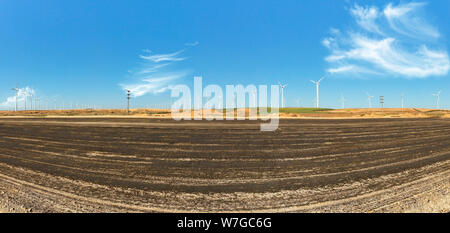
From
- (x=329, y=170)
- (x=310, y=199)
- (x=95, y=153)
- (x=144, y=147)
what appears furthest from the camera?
(x=144, y=147)

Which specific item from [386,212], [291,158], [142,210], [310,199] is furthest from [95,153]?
[386,212]

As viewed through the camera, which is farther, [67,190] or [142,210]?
[67,190]

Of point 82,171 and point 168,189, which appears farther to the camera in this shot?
point 82,171

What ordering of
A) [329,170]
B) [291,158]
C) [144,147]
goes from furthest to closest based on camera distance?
[144,147] → [291,158] → [329,170]

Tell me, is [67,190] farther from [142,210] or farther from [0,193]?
[142,210]

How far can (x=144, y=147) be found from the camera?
9.90 m

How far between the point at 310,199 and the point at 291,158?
3538 millimetres
